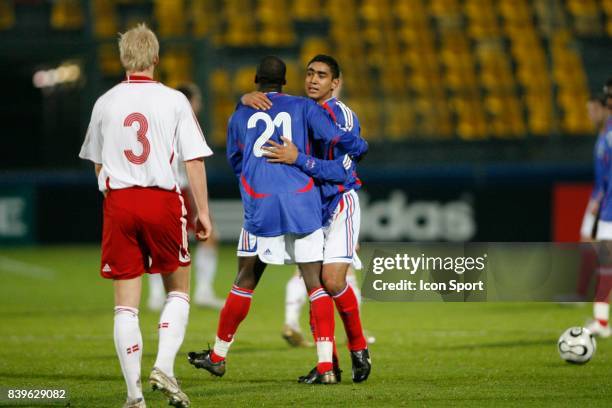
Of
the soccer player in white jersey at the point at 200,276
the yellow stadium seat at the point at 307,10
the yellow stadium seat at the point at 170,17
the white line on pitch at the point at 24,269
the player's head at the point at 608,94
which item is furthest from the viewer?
the yellow stadium seat at the point at 307,10

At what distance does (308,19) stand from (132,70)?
15398mm

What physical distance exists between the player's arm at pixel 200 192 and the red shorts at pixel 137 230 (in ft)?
0.42

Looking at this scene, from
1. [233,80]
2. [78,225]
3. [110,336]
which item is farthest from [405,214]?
[110,336]

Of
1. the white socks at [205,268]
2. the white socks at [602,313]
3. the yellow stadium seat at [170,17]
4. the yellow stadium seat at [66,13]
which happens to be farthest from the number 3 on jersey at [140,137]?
the yellow stadium seat at [170,17]

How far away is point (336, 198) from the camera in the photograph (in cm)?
770

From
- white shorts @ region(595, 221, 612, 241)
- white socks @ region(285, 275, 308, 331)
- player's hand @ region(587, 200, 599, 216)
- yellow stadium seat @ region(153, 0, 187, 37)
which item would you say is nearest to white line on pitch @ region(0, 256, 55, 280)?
yellow stadium seat @ region(153, 0, 187, 37)

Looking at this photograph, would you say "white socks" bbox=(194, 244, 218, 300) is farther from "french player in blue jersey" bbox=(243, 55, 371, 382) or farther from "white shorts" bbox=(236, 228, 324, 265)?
"white shorts" bbox=(236, 228, 324, 265)

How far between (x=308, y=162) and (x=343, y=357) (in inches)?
88.1

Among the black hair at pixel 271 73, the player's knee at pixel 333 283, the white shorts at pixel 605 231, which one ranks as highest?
the black hair at pixel 271 73

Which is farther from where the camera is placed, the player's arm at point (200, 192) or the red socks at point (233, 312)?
the red socks at point (233, 312)

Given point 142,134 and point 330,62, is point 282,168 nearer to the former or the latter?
point 330,62

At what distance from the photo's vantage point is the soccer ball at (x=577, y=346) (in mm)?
8219

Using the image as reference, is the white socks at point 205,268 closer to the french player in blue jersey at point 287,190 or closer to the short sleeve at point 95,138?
the french player in blue jersey at point 287,190

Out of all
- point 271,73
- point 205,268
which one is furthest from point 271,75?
point 205,268
